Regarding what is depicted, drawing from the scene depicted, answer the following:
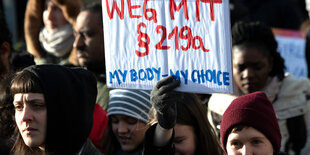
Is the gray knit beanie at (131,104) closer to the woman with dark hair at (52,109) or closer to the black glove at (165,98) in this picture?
the woman with dark hair at (52,109)

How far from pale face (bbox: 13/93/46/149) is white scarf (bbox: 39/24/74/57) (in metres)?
2.48

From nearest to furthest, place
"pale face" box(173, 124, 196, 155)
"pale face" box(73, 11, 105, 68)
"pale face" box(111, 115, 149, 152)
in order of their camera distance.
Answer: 1. "pale face" box(173, 124, 196, 155)
2. "pale face" box(111, 115, 149, 152)
3. "pale face" box(73, 11, 105, 68)

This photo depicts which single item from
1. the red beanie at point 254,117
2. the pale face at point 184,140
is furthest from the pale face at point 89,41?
the red beanie at point 254,117

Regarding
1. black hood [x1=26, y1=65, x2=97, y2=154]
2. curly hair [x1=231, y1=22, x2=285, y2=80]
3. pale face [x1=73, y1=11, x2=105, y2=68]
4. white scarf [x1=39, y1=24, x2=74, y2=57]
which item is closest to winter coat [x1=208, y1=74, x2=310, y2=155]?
curly hair [x1=231, y1=22, x2=285, y2=80]

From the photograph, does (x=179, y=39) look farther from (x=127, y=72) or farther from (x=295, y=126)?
(x=295, y=126)

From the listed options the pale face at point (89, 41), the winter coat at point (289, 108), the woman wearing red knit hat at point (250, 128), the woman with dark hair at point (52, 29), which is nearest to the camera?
the woman wearing red knit hat at point (250, 128)

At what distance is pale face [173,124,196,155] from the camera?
4.29 metres

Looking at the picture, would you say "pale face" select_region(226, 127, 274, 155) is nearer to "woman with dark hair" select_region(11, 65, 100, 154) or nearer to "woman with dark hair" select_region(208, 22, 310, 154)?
"woman with dark hair" select_region(11, 65, 100, 154)

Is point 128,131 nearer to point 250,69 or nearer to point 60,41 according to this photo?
point 250,69

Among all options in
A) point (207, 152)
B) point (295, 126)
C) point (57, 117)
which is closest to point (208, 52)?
point (57, 117)

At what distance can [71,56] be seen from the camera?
591 centimetres

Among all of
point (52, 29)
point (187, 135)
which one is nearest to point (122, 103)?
point (187, 135)

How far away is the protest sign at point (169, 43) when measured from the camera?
3.38 m

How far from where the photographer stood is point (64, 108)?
361 centimetres
